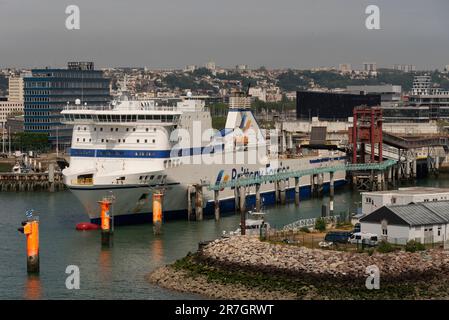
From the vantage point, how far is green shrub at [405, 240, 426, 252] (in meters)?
39.1

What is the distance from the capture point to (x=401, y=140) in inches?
3423

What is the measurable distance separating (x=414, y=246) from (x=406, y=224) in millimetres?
1814

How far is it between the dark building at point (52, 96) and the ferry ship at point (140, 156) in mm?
A: 56082

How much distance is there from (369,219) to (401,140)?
45759mm

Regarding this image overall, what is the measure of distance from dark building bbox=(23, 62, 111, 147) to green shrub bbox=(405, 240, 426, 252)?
77.6m

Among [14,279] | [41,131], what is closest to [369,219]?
[14,279]

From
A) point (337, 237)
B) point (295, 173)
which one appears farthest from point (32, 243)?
point (295, 173)

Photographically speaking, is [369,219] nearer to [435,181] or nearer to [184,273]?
[184,273]

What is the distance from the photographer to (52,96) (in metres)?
117

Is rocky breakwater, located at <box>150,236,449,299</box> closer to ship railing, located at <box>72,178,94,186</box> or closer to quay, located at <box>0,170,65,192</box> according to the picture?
ship railing, located at <box>72,178,94,186</box>

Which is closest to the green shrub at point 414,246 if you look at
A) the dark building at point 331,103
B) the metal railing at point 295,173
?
the metal railing at point 295,173

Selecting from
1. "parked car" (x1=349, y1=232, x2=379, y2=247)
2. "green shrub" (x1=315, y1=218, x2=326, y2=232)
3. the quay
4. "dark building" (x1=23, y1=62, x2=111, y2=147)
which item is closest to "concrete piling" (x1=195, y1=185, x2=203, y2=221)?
"green shrub" (x1=315, y1=218, x2=326, y2=232)

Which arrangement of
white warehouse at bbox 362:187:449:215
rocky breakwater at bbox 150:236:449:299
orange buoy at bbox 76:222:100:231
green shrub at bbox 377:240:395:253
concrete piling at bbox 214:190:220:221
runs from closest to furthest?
rocky breakwater at bbox 150:236:449:299, green shrub at bbox 377:240:395:253, white warehouse at bbox 362:187:449:215, orange buoy at bbox 76:222:100:231, concrete piling at bbox 214:190:220:221

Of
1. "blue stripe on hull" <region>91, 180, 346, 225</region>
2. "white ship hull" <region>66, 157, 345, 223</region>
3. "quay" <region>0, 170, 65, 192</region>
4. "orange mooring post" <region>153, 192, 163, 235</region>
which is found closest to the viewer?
"orange mooring post" <region>153, 192, 163, 235</region>
